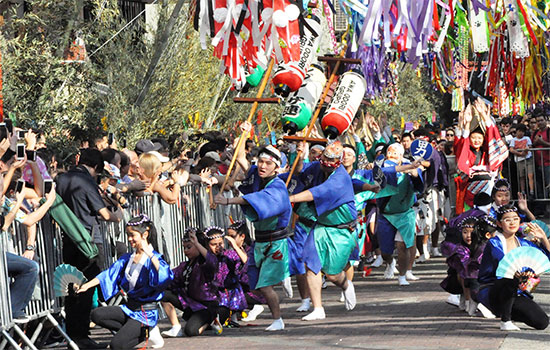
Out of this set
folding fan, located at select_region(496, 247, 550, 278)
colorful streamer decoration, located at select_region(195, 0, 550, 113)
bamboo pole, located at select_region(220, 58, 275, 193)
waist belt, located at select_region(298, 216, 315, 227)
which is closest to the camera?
folding fan, located at select_region(496, 247, 550, 278)

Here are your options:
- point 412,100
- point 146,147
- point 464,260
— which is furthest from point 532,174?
point 412,100

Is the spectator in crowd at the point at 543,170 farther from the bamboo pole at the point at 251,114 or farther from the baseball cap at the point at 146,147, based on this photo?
the bamboo pole at the point at 251,114

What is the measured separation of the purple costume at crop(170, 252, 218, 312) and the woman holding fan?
2.41 metres

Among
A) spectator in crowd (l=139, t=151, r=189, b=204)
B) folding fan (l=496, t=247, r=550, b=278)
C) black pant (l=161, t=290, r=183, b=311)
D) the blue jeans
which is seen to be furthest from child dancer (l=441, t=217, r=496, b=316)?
the blue jeans

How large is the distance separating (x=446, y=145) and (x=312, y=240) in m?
8.41

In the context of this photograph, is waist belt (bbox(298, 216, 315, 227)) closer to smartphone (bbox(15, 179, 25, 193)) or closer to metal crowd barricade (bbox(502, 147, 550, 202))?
smartphone (bbox(15, 179, 25, 193))

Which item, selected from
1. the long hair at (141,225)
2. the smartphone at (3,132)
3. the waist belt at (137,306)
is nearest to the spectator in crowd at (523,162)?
the long hair at (141,225)

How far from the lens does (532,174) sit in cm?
1931

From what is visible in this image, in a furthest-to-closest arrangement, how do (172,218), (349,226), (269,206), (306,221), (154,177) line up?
(172,218), (154,177), (306,221), (349,226), (269,206)

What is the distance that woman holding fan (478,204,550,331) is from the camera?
31.4 ft

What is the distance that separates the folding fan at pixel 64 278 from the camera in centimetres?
905

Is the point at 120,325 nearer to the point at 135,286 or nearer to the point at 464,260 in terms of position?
the point at 135,286

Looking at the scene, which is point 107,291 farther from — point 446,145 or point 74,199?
point 446,145

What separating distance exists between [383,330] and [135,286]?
2.24m
